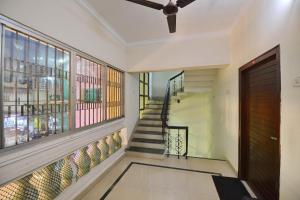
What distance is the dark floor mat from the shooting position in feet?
8.06

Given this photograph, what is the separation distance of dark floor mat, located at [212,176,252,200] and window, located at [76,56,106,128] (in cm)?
256

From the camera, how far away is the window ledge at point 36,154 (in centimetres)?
140

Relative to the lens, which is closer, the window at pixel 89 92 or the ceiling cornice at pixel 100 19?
the ceiling cornice at pixel 100 19

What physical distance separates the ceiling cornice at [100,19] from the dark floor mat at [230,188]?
12.2ft

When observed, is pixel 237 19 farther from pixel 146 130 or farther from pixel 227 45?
pixel 146 130

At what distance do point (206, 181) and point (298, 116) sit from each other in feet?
6.68

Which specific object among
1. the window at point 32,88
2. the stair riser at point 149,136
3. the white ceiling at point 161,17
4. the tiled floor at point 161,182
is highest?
the white ceiling at point 161,17

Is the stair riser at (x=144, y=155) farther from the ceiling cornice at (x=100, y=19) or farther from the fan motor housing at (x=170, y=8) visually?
the fan motor housing at (x=170, y=8)

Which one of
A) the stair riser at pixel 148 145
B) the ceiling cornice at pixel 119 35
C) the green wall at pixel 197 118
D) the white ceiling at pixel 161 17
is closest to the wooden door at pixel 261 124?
the white ceiling at pixel 161 17

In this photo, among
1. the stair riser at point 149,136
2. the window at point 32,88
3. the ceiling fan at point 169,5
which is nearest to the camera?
the window at point 32,88

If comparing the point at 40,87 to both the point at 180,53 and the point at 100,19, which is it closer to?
the point at 100,19

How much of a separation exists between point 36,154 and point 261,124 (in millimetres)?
3044

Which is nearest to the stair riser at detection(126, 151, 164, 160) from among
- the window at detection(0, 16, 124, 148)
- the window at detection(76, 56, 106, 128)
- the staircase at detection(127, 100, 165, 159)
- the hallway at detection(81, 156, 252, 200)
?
the staircase at detection(127, 100, 165, 159)

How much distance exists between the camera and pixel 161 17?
9.20 ft
